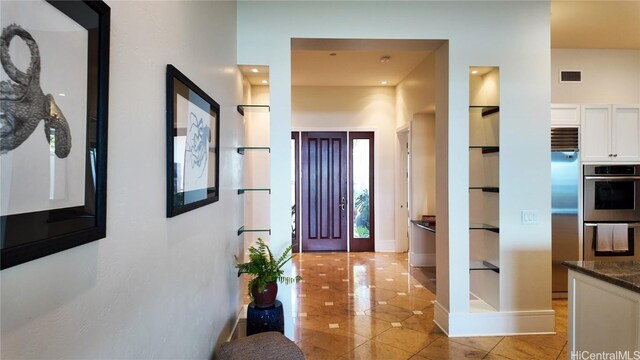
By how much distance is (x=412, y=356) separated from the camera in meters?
2.85

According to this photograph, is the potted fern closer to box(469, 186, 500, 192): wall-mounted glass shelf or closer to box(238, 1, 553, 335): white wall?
box(238, 1, 553, 335): white wall

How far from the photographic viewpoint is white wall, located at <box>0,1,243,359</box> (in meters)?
0.77

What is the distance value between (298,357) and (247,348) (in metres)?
0.31

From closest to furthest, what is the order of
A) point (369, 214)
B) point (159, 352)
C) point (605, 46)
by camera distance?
1. point (159, 352)
2. point (605, 46)
3. point (369, 214)

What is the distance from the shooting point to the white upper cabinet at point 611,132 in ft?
13.4

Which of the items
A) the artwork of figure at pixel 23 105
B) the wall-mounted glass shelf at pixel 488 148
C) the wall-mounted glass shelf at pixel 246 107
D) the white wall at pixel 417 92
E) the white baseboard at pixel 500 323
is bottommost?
the white baseboard at pixel 500 323

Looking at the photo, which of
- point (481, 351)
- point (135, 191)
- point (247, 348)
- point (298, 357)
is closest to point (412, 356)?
point (481, 351)

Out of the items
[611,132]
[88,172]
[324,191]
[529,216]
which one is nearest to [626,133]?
[611,132]

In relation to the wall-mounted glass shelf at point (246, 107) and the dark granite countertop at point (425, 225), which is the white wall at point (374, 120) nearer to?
the dark granite countertop at point (425, 225)


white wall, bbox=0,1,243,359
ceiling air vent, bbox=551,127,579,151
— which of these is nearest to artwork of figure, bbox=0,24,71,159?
white wall, bbox=0,1,243,359

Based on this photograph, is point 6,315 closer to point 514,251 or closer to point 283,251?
point 283,251

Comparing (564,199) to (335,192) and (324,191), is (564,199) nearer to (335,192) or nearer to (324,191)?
(335,192)

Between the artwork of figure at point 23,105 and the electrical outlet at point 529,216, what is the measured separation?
3.52 metres

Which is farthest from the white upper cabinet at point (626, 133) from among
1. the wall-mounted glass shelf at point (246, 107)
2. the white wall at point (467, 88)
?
the wall-mounted glass shelf at point (246, 107)
